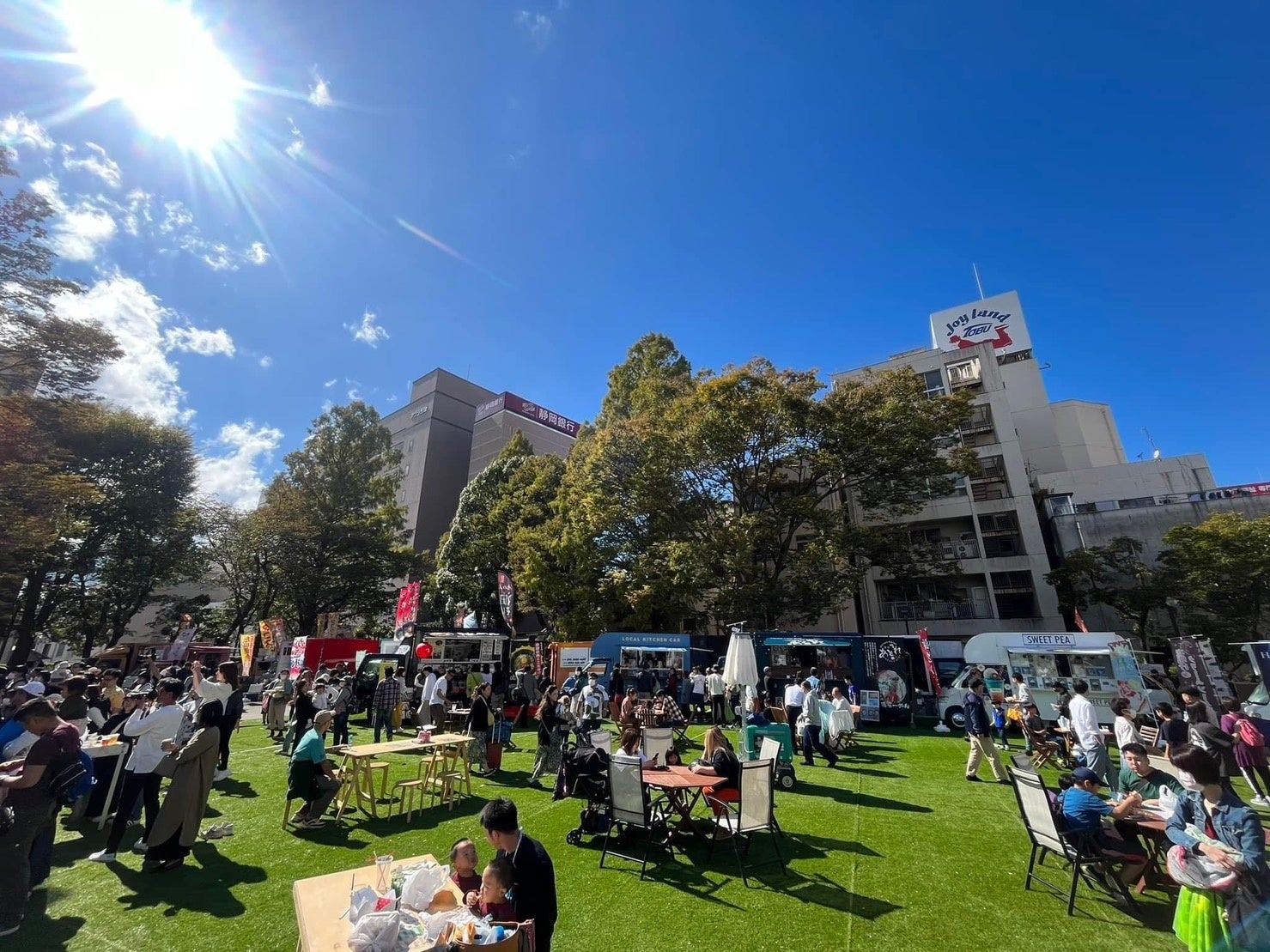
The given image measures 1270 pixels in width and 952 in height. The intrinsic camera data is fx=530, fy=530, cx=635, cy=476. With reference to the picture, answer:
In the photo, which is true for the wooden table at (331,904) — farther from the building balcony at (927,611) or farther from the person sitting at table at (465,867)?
the building balcony at (927,611)

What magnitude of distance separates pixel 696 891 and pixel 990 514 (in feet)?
111

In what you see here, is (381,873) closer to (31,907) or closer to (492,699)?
(31,907)

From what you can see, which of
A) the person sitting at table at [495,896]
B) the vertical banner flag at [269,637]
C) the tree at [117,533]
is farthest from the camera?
the tree at [117,533]

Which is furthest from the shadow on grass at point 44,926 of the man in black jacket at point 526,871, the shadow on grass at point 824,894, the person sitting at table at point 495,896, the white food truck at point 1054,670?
the white food truck at point 1054,670

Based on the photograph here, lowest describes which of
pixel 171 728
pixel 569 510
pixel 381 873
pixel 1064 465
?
pixel 381 873

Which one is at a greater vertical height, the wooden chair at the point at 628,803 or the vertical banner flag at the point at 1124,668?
the vertical banner flag at the point at 1124,668

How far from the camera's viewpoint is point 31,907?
452cm

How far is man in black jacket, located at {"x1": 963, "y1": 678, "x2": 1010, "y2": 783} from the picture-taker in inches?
362

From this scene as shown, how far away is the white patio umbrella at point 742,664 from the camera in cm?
1091

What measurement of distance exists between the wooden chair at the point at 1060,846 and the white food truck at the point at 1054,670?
31.8 feet

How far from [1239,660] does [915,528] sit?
1431 cm

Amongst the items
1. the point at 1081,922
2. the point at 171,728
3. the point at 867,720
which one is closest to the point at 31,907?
the point at 171,728

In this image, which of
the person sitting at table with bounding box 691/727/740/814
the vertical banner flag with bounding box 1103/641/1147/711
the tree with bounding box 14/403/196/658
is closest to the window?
the vertical banner flag with bounding box 1103/641/1147/711

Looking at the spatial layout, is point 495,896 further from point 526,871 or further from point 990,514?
point 990,514
